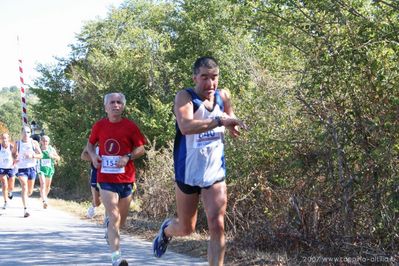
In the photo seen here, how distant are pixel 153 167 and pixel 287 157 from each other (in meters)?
5.03

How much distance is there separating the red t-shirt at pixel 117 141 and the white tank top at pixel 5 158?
733cm

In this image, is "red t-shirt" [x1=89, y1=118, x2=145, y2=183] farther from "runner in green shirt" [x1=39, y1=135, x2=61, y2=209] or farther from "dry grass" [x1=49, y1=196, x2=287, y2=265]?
"runner in green shirt" [x1=39, y1=135, x2=61, y2=209]

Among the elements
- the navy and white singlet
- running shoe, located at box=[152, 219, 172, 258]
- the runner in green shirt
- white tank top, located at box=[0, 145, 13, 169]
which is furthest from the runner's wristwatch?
the runner in green shirt

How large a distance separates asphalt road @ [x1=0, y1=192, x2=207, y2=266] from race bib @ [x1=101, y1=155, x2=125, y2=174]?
43.7 inches

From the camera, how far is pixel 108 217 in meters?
6.49

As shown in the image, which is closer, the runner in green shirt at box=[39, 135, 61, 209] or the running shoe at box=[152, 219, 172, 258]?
the running shoe at box=[152, 219, 172, 258]

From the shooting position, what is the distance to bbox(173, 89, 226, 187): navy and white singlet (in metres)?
5.11

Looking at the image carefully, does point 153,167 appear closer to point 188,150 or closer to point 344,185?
point 344,185

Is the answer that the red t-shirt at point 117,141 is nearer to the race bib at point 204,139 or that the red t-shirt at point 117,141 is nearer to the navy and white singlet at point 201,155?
the navy and white singlet at point 201,155

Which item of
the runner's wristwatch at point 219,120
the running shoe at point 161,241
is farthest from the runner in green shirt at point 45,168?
the runner's wristwatch at point 219,120

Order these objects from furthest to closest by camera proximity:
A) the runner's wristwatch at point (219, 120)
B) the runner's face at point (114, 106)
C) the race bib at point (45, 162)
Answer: the race bib at point (45, 162) < the runner's face at point (114, 106) < the runner's wristwatch at point (219, 120)

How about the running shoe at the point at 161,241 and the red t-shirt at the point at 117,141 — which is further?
the red t-shirt at the point at 117,141

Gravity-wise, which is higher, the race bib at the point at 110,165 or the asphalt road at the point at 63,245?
the race bib at the point at 110,165

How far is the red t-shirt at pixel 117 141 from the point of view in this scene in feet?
21.9
